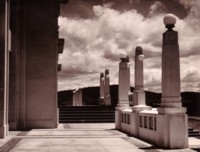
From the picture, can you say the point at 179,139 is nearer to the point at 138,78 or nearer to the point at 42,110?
the point at 138,78

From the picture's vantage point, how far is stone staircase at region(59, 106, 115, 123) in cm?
2584

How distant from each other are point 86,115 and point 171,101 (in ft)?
52.4

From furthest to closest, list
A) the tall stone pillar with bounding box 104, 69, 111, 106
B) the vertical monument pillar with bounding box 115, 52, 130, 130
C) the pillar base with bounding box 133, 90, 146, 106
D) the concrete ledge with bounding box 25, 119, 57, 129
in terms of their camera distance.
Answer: the tall stone pillar with bounding box 104, 69, 111, 106, the concrete ledge with bounding box 25, 119, 57, 129, the vertical monument pillar with bounding box 115, 52, 130, 130, the pillar base with bounding box 133, 90, 146, 106

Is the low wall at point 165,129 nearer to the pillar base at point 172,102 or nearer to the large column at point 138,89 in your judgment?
the pillar base at point 172,102

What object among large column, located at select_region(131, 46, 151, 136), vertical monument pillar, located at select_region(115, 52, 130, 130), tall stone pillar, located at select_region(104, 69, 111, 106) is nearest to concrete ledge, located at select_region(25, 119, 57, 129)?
vertical monument pillar, located at select_region(115, 52, 130, 130)

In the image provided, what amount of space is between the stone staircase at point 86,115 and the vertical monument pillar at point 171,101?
566 inches

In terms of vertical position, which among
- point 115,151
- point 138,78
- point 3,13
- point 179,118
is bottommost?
point 115,151

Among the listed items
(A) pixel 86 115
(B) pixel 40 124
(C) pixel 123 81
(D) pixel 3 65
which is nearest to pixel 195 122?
(C) pixel 123 81

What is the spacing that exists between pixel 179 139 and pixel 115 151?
77.9 inches

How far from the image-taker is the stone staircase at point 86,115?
25.8m

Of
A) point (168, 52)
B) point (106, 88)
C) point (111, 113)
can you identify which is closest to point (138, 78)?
point (168, 52)

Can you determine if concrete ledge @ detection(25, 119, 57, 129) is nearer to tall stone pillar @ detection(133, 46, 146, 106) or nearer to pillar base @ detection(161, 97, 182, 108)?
tall stone pillar @ detection(133, 46, 146, 106)

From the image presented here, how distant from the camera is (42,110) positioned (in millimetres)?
19875

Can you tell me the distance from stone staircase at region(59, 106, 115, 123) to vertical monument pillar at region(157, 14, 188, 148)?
14.4 metres
